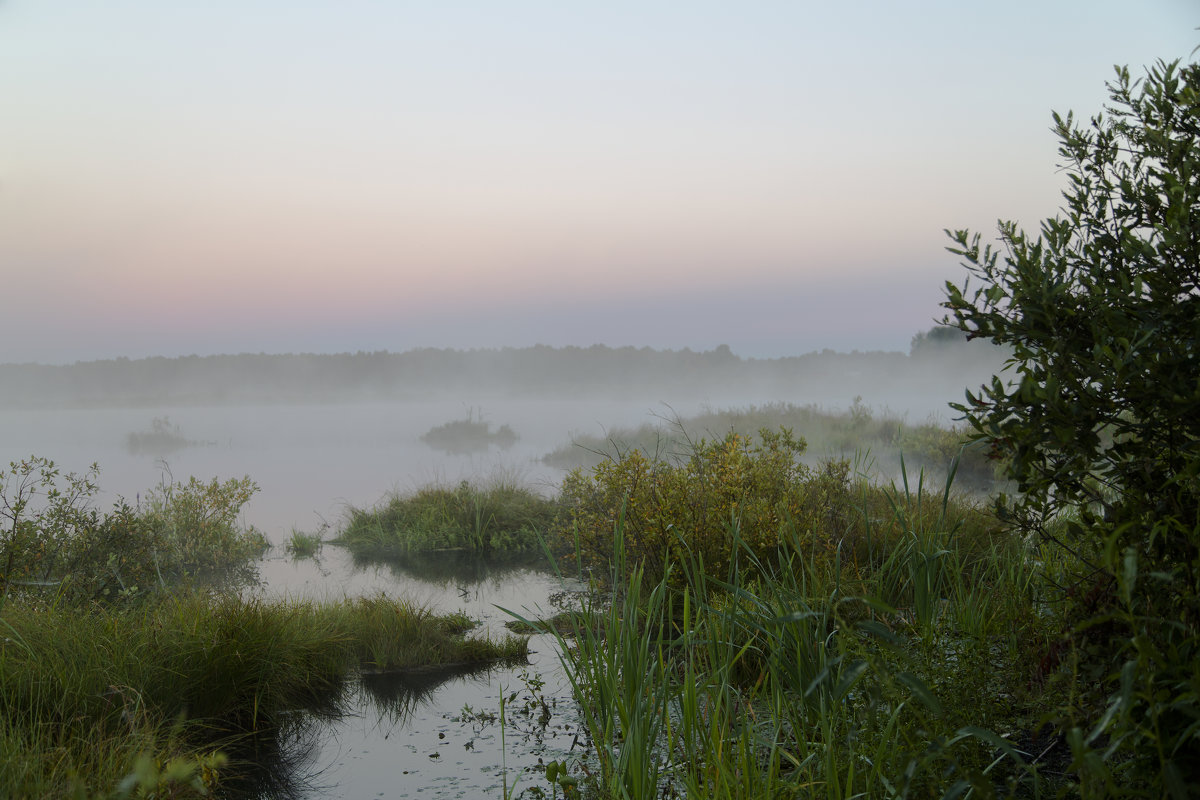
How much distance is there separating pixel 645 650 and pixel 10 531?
5.28m

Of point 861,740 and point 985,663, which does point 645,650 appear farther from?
point 985,663

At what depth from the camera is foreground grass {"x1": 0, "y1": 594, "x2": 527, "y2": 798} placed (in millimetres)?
3037

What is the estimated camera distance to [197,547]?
902cm

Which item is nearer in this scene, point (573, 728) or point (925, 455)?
point (573, 728)

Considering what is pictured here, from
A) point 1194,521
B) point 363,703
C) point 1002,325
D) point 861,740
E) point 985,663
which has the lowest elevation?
point 363,703

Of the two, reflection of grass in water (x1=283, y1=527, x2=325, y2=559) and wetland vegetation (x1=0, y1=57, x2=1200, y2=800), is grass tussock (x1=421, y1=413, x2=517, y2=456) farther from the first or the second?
wetland vegetation (x1=0, y1=57, x2=1200, y2=800)

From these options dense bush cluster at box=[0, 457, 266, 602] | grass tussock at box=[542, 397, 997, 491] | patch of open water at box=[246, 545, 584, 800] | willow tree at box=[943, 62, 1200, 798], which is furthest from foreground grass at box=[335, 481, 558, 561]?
willow tree at box=[943, 62, 1200, 798]

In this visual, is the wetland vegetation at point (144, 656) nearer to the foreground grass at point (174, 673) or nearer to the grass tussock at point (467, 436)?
the foreground grass at point (174, 673)

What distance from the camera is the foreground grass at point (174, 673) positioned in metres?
3.04

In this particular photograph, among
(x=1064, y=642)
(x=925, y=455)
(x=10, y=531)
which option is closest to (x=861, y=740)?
(x=1064, y=642)

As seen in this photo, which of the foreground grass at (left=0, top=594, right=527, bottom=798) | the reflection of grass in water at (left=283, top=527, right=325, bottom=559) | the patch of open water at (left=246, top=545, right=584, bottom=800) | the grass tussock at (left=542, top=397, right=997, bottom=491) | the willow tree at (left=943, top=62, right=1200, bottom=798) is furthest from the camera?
the grass tussock at (left=542, top=397, right=997, bottom=491)

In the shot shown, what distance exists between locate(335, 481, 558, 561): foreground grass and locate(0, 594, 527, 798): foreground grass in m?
3.97

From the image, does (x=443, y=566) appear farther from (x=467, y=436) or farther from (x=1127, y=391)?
(x=467, y=436)

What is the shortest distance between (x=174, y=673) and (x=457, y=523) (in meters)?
6.29
